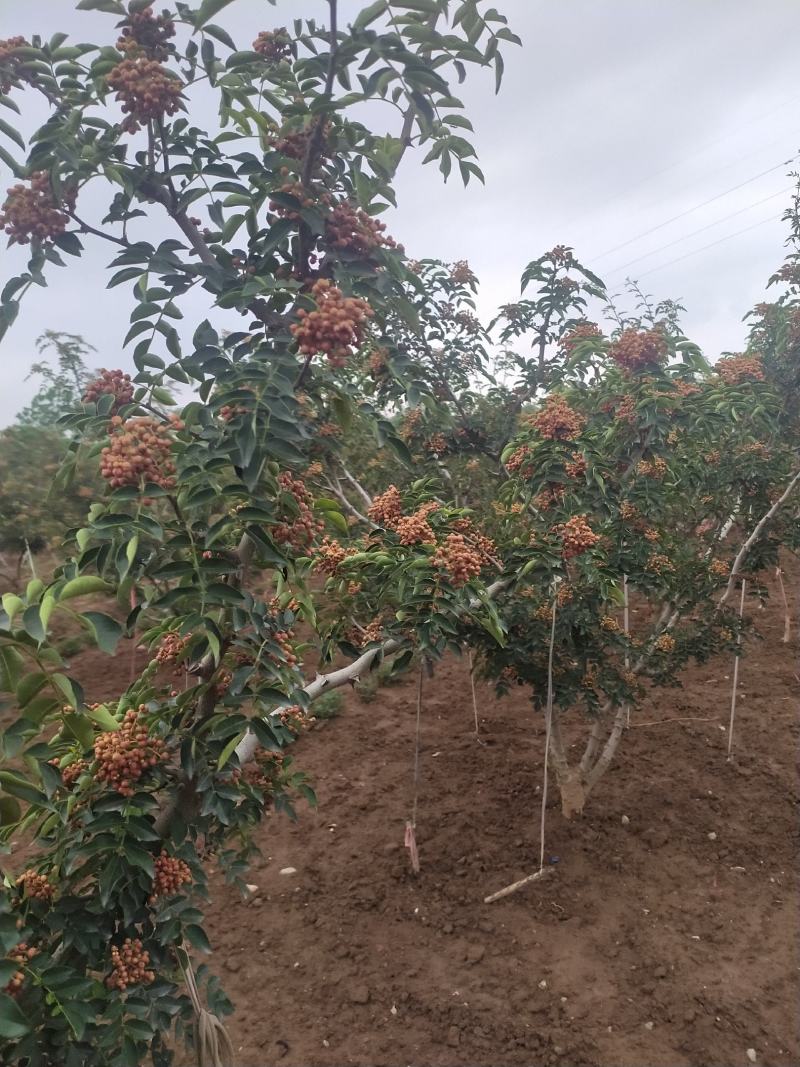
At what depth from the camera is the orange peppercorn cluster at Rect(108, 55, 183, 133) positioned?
Answer: 1351 mm

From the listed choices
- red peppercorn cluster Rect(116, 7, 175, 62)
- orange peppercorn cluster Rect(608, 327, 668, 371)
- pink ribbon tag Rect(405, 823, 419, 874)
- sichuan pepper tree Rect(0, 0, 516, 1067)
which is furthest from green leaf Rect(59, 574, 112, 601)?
orange peppercorn cluster Rect(608, 327, 668, 371)

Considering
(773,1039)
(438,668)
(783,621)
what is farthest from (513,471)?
(783,621)

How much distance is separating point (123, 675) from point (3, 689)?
4543 mm

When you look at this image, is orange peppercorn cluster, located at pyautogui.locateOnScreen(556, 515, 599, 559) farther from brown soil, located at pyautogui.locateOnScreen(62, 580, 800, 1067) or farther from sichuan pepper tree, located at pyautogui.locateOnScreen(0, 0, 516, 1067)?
brown soil, located at pyautogui.locateOnScreen(62, 580, 800, 1067)

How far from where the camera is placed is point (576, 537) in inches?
87.9

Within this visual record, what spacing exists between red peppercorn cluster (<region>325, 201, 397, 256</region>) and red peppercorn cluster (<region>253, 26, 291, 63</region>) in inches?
15.9

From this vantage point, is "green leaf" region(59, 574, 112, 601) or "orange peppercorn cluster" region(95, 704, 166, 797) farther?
"orange peppercorn cluster" region(95, 704, 166, 797)

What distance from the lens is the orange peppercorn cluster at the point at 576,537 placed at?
2.23m

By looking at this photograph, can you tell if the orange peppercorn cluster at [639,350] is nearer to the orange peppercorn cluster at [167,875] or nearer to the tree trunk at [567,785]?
the tree trunk at [567,785]

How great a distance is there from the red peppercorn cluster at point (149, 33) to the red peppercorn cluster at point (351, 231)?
0.51m

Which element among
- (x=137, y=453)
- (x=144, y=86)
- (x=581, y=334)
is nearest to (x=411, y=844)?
(x=137, y=453)

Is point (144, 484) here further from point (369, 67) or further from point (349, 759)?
point (349, 759)

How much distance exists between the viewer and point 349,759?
4.27 meters

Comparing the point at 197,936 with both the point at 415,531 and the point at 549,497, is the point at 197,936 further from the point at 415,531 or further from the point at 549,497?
the point at 549,497
